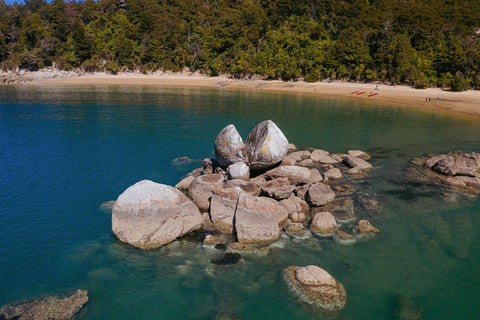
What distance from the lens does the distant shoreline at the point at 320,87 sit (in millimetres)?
57062

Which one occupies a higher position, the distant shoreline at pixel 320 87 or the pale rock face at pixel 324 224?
the distant shoreline at pixel 320 87

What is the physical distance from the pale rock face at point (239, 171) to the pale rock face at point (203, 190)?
2.66 feet

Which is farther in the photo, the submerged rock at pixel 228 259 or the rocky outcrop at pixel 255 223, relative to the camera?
the rocky outcrop at pixel 255 223

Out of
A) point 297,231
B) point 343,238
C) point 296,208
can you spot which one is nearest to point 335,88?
point 296,208

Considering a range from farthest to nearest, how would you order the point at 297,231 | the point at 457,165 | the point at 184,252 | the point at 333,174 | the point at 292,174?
the point at 457,165 → the point at 333,174 → the point at 292,174 → the point at 297,231 → the point at 184,252

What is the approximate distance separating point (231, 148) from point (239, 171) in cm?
Answer: 183

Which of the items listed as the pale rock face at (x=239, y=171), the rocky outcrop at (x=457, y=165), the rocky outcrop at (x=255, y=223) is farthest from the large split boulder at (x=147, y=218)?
the rocky outcrop at (x=457, y=165)

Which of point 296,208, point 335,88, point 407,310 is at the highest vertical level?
point 335,88

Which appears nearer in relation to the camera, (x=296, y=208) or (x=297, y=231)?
(x=297, y=231)

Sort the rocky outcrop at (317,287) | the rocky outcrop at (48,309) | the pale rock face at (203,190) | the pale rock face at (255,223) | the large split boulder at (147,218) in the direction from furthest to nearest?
the pale rock face at (203,190), the pale rock face at (255,223), the large split boulder at (147,218), the rocky outcrop at (317,287), the rocky outcrop at (48,309)

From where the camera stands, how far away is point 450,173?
71.8 ft

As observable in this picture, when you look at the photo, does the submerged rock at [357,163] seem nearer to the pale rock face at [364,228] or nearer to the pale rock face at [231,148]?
the pale rock face at [364,228]

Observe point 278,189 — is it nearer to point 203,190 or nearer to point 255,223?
point 255,223

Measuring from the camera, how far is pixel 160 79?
100750 millimetres
